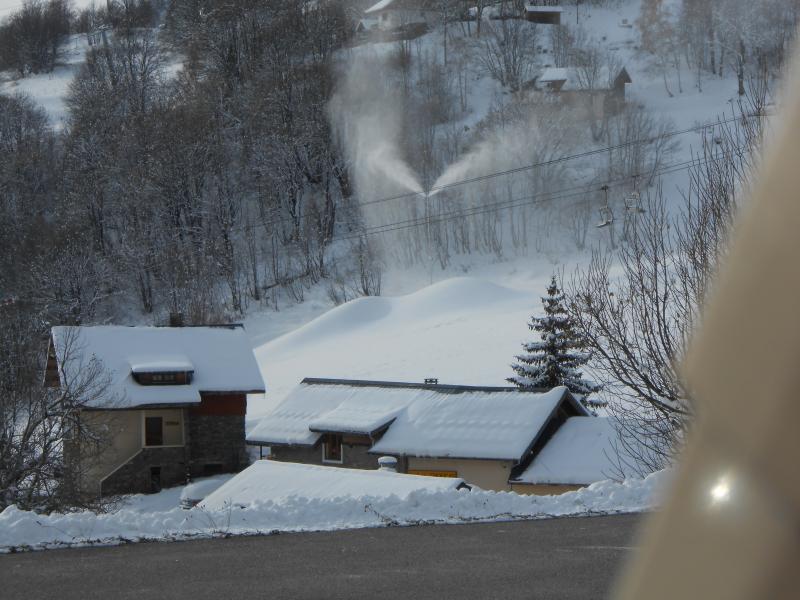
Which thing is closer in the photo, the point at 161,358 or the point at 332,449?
the point at 332,449

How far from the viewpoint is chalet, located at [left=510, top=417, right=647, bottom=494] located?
81.6 ft

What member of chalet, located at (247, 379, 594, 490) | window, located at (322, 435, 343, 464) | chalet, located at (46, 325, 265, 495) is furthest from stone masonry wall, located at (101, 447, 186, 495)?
window, located at (322, 435, 343, 464)

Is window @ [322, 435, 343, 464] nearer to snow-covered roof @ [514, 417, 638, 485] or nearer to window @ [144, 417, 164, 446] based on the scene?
window @ [144, 417, 164, 446]

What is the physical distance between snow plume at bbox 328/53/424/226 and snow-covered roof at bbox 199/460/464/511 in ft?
152

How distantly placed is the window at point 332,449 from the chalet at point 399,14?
6358 cm

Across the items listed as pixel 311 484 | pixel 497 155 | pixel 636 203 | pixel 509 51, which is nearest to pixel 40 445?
pixel 311 484

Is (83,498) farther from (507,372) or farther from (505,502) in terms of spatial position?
(507,372)

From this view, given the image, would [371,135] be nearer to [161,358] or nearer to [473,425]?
[161,358]

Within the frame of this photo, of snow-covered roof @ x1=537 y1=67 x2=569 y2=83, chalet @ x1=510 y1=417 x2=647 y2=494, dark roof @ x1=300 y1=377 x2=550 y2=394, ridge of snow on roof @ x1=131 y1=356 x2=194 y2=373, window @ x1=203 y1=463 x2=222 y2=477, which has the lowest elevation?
window @ x1=203 y1=463 x2=222 y2=477

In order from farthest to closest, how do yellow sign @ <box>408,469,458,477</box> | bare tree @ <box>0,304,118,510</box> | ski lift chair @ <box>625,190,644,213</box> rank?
1. yellow sign @ <box>408,469,458,477</box>
2. ski lift chair @ <box>625,190,644,213</box>
3. bare tree @ <box>0,304,118,510</box>

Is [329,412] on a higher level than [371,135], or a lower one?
lower

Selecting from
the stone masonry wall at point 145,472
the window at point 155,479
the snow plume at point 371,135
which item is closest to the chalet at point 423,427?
the stone masonry wall at point 145,472

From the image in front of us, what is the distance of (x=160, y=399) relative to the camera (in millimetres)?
32875

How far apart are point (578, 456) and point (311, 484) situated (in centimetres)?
1042
